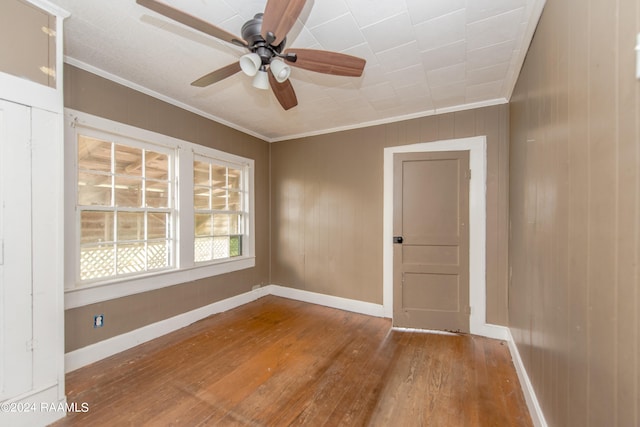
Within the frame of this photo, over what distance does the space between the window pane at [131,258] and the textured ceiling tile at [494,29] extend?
3.47 m

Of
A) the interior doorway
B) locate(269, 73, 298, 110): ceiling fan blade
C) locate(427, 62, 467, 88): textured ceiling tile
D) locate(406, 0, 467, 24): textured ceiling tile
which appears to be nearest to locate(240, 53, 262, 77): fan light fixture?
locate(269, 73, 298, 110): ceiling fan blade

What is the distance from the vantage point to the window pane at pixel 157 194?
2.81 m

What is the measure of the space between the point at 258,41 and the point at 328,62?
0.42 meters

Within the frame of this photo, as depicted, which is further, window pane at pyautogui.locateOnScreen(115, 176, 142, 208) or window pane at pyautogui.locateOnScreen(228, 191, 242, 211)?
window pane at pyautogui.locateOnScreen(228, 191, 242, 211)

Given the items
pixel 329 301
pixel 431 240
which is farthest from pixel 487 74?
pixel 329 301

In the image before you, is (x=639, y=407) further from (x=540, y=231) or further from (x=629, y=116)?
(x=540, y=231)

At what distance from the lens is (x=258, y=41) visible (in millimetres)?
1511

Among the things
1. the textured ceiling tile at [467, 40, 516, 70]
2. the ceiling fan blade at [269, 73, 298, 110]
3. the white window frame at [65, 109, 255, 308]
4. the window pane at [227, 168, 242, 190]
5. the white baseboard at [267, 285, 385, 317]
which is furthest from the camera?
the window pane at [227, 168, 242, 190]

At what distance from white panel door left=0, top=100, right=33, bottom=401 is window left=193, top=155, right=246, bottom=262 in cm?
169

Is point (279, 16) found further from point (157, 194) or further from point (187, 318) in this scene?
point (187, 318)

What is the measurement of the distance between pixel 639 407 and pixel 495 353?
85.9 inches

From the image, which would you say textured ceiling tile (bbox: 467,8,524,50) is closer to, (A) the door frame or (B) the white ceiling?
(B) the white ceiling

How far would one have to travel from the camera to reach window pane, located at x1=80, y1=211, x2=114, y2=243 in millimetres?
2338

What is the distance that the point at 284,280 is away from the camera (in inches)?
167
